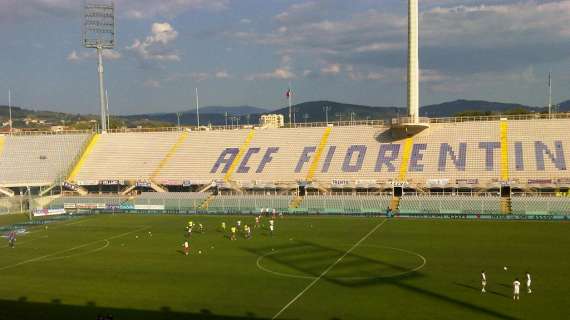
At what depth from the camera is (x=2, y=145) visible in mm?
82312

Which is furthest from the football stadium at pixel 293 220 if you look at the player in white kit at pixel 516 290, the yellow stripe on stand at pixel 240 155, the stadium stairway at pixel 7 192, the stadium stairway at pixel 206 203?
the stadium stairway at pixel 7 192

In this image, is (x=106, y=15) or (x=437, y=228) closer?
(x=437, y=228)

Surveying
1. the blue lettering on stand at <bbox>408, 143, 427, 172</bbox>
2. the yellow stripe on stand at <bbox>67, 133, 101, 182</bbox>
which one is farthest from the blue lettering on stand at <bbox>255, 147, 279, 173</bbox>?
the yellow stripe on stand at <bbox>67, 133, 101, 182</bbox>

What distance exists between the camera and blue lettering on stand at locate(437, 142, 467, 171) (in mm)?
62041

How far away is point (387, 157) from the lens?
217 feet

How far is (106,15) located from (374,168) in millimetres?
51200

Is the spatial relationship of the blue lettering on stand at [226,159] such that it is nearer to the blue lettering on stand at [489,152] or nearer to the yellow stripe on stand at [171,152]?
the yellow stripe on stand at [171,152]

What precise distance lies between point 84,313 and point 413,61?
2179 inches

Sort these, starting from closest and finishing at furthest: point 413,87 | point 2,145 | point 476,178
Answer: point 476,178
point 413,87
point 2,145

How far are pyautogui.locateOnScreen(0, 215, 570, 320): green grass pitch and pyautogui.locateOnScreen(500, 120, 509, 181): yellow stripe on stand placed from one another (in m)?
11.1

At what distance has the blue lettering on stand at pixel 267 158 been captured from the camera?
69.2 m

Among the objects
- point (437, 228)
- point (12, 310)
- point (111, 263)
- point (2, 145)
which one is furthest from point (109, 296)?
point (2, 145)

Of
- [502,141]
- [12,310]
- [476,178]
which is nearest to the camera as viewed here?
[12,310]

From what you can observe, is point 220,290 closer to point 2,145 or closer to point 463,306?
point 463,306
